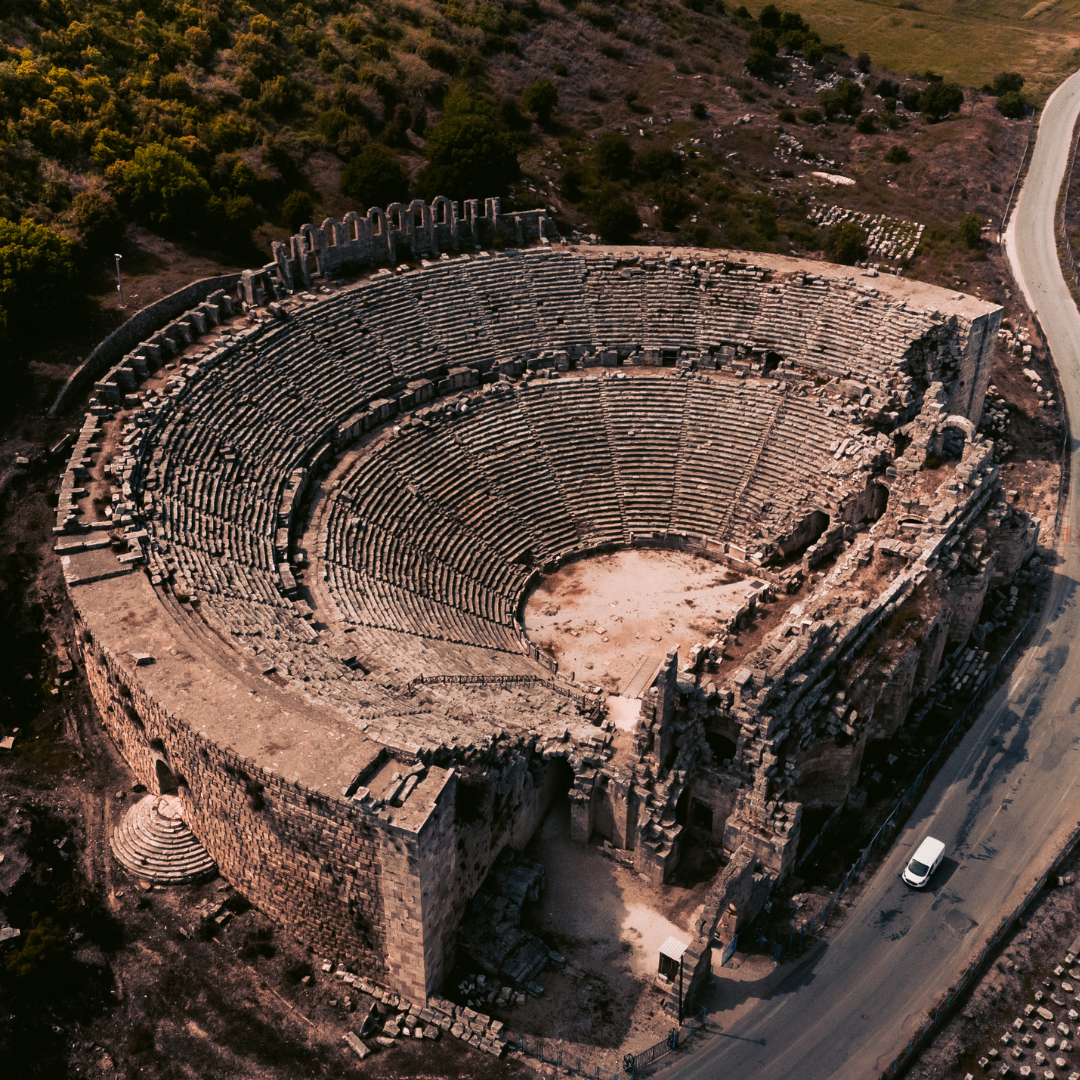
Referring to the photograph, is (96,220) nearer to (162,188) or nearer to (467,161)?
(162,188)

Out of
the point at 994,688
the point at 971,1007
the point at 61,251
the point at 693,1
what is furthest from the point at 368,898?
the point at 693,1

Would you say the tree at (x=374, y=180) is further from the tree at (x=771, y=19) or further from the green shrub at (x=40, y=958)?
the tree at (x=771, y=19)

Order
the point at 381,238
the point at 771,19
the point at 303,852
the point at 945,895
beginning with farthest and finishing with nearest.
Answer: the point at 771,19 < the point at 381,238 < the point at 945,895 < the point at 303,852

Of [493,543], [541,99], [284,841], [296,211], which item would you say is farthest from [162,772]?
[541,99]

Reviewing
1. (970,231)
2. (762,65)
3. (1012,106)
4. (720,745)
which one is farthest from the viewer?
(762,65)

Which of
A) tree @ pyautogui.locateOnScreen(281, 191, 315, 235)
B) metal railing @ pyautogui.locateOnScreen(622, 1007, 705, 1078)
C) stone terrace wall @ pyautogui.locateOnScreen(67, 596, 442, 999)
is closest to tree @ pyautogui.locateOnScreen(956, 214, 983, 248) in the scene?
tree @ pyautogui.locateOnScreen(281, 191, 315, 235)

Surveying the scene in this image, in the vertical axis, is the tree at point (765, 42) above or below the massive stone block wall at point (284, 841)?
above

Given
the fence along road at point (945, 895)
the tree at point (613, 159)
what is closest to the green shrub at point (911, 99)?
the tree at point (613, 159)
